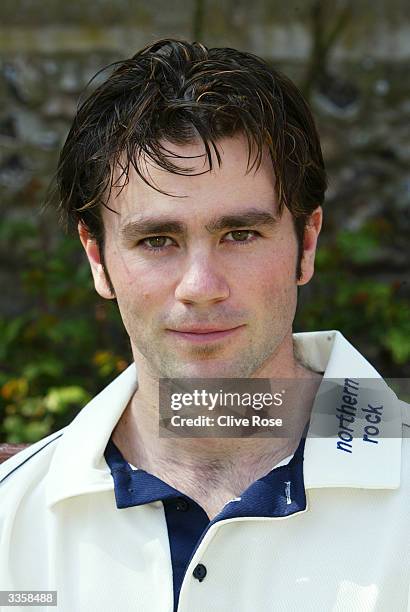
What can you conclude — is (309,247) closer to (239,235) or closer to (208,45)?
(239,235)

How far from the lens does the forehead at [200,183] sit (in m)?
2.00

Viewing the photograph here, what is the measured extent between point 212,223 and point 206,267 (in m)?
0.09

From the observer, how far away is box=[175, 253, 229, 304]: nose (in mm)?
1965

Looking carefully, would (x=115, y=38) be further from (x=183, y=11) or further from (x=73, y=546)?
(x=73, y=546)

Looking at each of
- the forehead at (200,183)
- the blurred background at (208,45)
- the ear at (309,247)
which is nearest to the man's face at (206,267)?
the forehead at (200,183)

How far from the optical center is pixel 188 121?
2.06m

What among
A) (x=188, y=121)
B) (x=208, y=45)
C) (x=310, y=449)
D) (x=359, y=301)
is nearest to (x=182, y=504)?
(x=310, y=449)

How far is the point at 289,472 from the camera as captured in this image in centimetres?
205

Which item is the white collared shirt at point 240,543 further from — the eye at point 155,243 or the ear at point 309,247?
the eye at point 155,243

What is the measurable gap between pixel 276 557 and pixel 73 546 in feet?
1.42

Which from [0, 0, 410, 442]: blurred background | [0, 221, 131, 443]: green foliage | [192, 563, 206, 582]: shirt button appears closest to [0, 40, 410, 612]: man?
[192, 563, 206, 582]: shirt button

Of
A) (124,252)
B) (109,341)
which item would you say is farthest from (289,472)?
(109,341)

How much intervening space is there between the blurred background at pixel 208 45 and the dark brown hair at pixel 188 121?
210 cm

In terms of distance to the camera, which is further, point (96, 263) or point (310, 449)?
point (96, 263)
